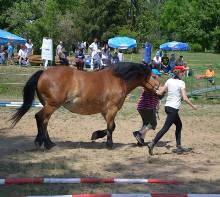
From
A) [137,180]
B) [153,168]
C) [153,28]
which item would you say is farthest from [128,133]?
Result: [153,28]

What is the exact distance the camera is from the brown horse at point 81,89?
10320 mm

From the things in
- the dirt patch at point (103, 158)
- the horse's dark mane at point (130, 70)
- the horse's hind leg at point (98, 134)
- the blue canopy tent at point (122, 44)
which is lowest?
the dirt patch at point (103, 158)

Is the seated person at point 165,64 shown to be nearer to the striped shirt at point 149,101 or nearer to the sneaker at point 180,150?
the striped shirt at point 149,101

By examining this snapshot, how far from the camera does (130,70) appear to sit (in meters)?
11.0

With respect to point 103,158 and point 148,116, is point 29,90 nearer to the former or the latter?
point 103,158

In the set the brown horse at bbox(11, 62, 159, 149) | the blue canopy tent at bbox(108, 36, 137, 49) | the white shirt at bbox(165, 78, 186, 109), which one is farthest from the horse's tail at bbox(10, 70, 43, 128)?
the blue canopy tent at bbox(108, 36, 137, 49)

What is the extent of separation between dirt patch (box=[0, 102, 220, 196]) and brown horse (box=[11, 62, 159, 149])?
64 cm

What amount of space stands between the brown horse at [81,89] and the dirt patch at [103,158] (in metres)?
0.64

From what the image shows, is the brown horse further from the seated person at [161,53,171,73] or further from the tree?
the tree

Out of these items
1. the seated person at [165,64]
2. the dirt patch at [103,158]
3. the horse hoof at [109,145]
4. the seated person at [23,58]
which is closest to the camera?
the dirt patch at [103,158]

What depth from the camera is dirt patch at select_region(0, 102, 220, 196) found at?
731 centimetres

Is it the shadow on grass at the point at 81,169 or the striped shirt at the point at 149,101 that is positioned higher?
the striped shirt at the point at 149,101

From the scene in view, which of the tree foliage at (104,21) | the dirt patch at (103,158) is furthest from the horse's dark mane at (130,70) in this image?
the tree foliage at (104,21)

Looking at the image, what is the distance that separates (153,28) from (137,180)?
73.1 meters
